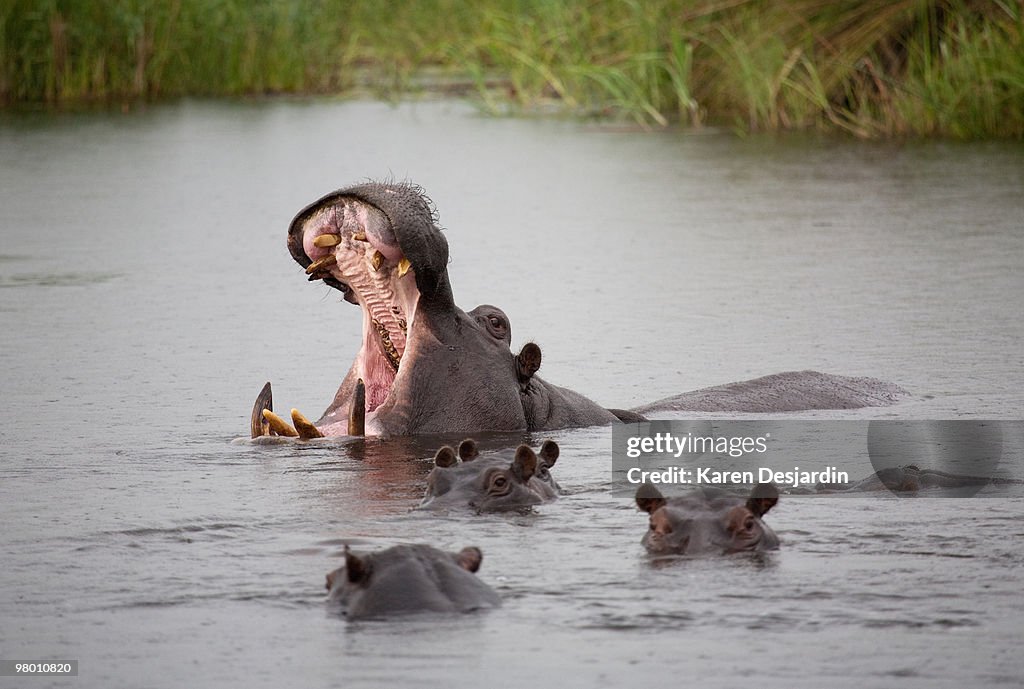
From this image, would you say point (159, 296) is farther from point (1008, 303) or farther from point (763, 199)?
point (763, 199)

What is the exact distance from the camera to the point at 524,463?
5.06m

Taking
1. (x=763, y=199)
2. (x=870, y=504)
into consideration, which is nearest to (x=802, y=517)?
(x=870, y=504)

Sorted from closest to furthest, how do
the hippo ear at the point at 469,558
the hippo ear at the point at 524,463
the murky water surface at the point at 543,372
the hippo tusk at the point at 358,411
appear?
1. the murky water surface at the point at 543,372
2. the hippo ear at the point at 469,558
3. the hippo ear at the point at 524,463
4. the hippo tusk at the point at 358,411

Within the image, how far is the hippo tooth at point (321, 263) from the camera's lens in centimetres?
573

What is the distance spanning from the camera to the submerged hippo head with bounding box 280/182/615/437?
5.69 meters

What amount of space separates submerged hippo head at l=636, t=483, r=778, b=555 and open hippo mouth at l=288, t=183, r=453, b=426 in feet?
4.32

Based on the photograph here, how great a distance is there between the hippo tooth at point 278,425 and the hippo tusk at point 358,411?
0.20 metres

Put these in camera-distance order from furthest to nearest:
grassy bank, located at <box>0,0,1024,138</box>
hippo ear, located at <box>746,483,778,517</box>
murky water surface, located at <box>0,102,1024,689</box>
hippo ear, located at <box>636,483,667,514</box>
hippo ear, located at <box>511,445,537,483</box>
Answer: grassy bank, located at <box>0,0,1024,138</box> < hippo ear, located at <box>511,445,537,483</box> < hippo ear, located at <box>636,483,667,514</box> < hippo ear, located at <box>746,483,778,517</box> < murky water surface, located at <box>0,102,1024,689</box>

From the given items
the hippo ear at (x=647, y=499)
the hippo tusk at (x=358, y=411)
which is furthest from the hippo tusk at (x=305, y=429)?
the hippo ear at (x=647, y=499)

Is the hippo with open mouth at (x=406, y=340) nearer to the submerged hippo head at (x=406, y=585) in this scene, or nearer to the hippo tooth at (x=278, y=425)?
the hippo tooth at (x=278, y=425)

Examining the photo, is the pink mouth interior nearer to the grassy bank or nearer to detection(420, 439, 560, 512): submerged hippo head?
detection(420, 439, 560, 512): submerged hippo head

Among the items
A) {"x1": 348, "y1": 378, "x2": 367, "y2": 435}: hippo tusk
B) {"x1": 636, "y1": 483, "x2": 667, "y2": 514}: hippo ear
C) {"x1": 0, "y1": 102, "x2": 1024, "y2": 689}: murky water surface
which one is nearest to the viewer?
{"x1": 0, "y1": 102, "x2": 1024, "y2": 689}: murky water surface

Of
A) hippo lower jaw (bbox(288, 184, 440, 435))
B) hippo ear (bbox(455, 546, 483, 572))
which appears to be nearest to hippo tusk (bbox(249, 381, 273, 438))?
hippo lower jaw (bbox(288, 184, 440, 435))

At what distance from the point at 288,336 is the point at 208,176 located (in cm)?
739
